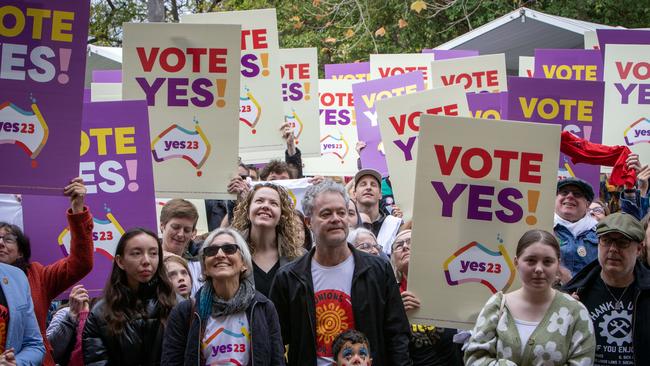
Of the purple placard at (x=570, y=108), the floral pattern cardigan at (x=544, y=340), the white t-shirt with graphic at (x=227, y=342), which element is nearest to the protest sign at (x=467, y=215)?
the floral pattern cardigan at (x=544, y=340)

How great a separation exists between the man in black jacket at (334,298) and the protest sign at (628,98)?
12.9 ft

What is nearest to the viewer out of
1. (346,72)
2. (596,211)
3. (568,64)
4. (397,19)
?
(596,211)

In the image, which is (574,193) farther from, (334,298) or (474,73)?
(474,73)

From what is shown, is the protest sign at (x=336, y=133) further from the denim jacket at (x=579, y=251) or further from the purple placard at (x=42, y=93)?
the purple placard at (x=42, y=93)

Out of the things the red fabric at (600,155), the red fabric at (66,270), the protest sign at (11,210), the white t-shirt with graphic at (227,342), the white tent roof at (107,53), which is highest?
the white tent roof at (107,53)

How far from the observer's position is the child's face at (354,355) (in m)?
5.43

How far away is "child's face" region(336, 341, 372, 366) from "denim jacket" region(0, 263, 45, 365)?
58.9 inches

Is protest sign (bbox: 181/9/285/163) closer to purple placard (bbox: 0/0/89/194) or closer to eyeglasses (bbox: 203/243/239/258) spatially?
purple placard (bbox: 0/0/89/194)

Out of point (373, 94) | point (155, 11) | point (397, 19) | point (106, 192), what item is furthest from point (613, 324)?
point (397, 19)

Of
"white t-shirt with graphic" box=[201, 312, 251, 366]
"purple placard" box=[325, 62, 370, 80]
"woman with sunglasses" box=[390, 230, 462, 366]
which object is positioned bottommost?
"woman with sunglasses" box=[390, 230, 462, 366]

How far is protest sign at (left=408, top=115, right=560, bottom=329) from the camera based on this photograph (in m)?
6.02

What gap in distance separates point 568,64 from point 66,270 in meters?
6.06

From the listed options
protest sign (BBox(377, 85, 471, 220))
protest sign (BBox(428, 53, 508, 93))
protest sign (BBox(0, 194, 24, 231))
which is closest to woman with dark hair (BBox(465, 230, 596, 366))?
protest sign (BBox(377, 85, 471, 220))

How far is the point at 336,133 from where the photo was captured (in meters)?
11.9
